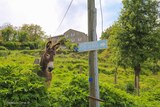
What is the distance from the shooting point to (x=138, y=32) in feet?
55.6

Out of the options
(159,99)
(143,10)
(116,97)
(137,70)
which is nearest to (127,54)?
(137,70)

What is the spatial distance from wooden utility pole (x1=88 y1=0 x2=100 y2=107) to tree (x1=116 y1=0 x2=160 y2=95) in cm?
1090

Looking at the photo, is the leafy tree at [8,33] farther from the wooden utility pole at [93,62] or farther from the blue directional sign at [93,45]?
the blue directional sign at [93,45]

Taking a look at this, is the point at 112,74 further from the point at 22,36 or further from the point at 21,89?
the point at 22,36

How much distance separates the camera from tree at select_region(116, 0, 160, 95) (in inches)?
659

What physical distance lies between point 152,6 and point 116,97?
10.6 metres

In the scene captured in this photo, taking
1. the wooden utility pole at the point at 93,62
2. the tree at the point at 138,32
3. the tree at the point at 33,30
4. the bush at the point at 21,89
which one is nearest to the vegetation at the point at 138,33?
the tree at the point at 138,32

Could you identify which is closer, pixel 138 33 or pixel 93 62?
pixel 93 62

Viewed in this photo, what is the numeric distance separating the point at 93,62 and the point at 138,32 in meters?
11.5

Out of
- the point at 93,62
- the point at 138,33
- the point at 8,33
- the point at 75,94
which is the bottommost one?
the point at 75,94

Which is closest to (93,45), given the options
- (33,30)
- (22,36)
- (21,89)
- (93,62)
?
(93,62)

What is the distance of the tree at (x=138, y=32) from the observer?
16.8m

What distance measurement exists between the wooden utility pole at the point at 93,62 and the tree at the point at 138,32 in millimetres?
10897

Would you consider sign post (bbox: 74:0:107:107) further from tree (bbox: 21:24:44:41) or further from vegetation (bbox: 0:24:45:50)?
tree (bbox: 21:24:44:41)
